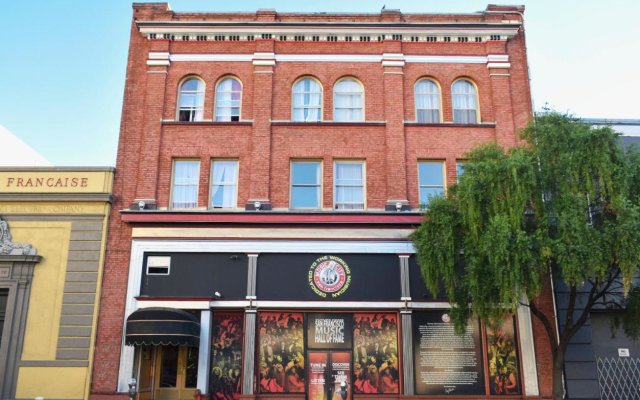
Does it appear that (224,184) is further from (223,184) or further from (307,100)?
(307,100)

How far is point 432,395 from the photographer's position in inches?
657

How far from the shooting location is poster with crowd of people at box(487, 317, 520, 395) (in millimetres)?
16922

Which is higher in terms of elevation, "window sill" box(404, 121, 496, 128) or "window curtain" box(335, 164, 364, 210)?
"window sill" box(404, 121, 496, 128)

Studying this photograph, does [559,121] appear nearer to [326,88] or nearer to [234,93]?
[326,88]

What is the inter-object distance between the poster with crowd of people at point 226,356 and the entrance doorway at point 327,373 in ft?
7.23

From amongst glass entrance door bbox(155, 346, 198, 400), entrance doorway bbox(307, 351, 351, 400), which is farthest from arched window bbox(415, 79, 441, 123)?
glass entrance door bbox(155, 346, 198, 400)

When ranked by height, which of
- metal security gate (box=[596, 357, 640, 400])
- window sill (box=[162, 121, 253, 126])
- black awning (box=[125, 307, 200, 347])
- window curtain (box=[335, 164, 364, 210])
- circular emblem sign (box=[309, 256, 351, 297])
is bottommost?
metal security gate (box=[596, 357, 640, 400])

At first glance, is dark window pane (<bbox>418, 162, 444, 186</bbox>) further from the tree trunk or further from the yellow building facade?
the yellow building facade

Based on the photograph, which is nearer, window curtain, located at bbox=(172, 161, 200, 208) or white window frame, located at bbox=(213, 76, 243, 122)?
window curtain, located at bbox=(172, 161, 200, 208)

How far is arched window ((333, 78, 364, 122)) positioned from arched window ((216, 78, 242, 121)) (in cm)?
346

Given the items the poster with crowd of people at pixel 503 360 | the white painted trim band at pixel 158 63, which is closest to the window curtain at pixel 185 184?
the white painted trim band at pixel 158 63

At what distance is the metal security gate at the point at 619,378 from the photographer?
56.0 ft

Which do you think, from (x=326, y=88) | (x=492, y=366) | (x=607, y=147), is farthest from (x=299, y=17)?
(x=492, y=366)

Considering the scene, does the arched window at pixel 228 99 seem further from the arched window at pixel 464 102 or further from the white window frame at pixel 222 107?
the arched window at pixel 464 102
